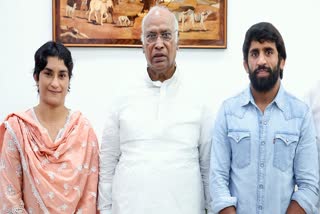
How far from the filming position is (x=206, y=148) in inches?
74.5

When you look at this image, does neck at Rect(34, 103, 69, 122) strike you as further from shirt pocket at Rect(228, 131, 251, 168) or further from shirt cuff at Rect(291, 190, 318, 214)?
shirt cuff at Rect(291, 190, 318, 214)

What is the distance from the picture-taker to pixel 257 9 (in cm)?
286

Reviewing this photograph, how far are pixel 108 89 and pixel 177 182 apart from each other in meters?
1.19

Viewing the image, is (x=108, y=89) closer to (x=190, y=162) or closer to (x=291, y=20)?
(x=190, y=162)

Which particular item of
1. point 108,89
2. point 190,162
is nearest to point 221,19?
point 108,89

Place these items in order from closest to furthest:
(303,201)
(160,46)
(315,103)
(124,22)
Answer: (303,201), (160,46), (315,103), (124,22)

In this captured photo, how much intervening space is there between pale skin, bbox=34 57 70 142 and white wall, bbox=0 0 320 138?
0.83 metres

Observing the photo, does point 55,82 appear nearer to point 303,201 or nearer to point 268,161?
point 268,161

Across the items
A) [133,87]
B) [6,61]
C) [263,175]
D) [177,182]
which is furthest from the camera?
[6,61]

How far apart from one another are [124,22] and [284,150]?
149cm

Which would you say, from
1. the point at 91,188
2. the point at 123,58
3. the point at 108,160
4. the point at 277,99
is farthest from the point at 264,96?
the point at 123,58

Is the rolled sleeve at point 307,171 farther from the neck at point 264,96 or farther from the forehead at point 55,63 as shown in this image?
the forehead at point 55,63

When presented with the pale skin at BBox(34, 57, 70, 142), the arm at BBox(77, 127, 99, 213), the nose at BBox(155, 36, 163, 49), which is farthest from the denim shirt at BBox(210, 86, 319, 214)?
the pale skin at BBox(34, 57, 70, 142)

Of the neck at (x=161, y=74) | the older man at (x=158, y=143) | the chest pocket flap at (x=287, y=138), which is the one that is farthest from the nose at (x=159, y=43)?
the chest pocket flap at (x=287, y=138)
